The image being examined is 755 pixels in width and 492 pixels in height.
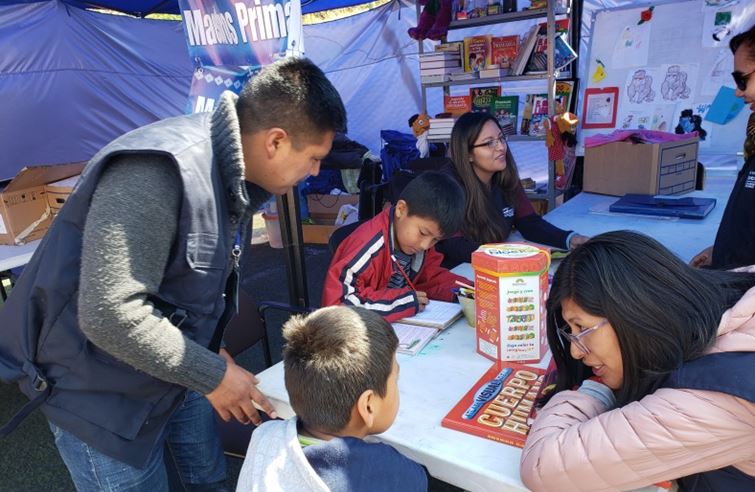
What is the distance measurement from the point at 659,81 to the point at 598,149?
48.6 inches

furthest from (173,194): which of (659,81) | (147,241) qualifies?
(659,81)

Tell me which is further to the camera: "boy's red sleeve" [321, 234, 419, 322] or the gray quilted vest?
"boy's red sleeve" [321, 234, 419, 322]

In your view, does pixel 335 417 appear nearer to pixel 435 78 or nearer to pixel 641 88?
pixel 435 78

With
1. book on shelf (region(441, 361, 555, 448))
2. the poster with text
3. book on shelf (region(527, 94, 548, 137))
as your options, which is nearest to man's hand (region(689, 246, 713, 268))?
book on shelf (region(441, 361, 555, 448))

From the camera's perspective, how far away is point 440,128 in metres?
4.38

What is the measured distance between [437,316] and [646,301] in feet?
2.56

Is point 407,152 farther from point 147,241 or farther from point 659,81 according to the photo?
point 147,241

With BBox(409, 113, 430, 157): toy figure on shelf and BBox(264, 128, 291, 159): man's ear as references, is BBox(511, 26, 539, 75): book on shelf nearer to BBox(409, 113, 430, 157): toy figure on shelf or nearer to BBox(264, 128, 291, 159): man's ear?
BBox(409, 113, 430, 157): toy figure on shelf

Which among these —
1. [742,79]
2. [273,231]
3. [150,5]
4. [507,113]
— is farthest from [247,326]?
[150,5]

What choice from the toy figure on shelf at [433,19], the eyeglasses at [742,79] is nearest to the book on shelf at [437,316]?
the eyeglasses at [742,79]

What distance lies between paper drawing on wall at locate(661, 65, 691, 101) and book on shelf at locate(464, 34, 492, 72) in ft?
4.58

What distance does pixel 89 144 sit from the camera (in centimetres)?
621

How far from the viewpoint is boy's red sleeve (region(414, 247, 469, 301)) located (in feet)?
6.87

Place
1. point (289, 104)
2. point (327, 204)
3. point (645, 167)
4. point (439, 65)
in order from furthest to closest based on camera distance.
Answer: point (327, 204)
point (439, 65)
point (645, 167)
point (289, 104)
